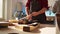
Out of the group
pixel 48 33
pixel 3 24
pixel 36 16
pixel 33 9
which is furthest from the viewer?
pixel 33 9

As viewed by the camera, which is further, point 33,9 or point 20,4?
point 20,4

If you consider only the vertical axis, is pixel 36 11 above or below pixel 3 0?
below

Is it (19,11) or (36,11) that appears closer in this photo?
(36,11)

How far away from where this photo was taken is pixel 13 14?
9.15ft

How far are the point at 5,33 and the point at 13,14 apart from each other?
204 cm

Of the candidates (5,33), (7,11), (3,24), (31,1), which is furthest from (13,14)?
(5,33)

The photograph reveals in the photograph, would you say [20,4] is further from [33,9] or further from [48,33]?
[48,33]

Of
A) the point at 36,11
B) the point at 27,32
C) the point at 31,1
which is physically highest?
the point at 31,1

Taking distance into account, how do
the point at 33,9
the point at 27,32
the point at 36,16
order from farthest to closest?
the point at 33,9
the point at 36,16
the point at 27,32

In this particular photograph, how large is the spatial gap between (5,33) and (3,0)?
6.60 feet

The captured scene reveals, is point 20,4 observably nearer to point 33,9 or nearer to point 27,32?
point 33,9

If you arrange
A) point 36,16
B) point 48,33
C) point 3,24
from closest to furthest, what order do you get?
point 48,33
point 3,24
point 36,16

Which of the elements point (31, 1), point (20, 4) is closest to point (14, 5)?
point (20, 4)

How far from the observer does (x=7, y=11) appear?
2723mm
